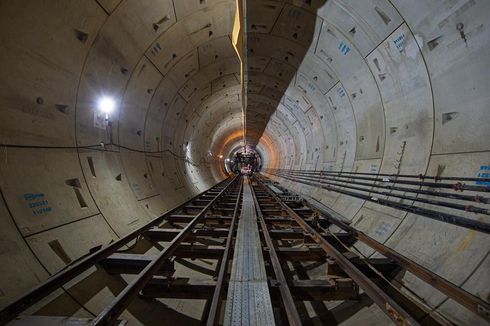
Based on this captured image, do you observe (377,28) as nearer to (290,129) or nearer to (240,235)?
(240,235)

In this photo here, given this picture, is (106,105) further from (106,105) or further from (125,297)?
(125,297)

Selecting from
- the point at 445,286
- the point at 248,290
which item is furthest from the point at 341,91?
the point at 248,290

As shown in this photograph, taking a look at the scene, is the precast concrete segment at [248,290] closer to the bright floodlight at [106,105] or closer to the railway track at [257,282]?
the railway track at [257,282]

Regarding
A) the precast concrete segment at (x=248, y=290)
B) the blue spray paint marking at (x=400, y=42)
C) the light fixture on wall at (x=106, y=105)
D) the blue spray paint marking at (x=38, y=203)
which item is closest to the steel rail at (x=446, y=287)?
the precast concrete segment at (x=248, y=290)

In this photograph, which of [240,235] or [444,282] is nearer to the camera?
[444,282]

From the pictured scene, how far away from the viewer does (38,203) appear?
3088 mm

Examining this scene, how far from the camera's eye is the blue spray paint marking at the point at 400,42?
3.98m

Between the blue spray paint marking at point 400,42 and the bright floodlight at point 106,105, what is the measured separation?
19.7ft

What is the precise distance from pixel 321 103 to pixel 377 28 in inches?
154

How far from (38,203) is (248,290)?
10.7 ft

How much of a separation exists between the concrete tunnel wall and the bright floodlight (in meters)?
0.16

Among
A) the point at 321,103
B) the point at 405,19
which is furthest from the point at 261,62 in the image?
the point at 405,19

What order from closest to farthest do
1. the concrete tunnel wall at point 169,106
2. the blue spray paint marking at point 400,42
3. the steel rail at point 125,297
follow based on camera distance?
1. the steel rail at point 125,297
2. the concrete tunnel wall at point 169,106
3. the blue spray paint marking at point 400,42

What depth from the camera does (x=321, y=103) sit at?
8273mm
